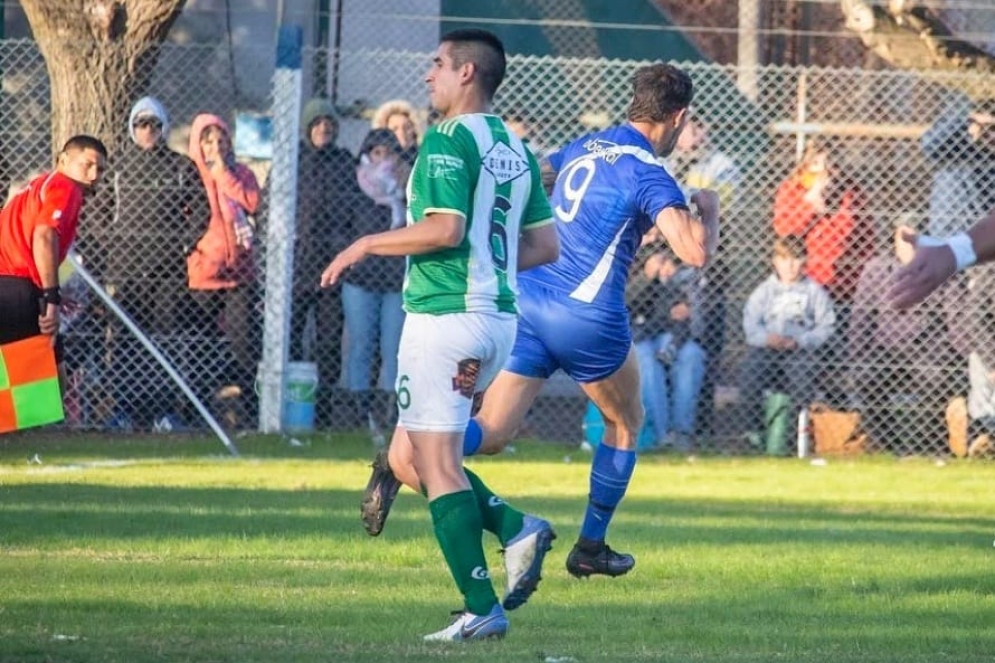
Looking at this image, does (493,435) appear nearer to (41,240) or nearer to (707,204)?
(707,204)

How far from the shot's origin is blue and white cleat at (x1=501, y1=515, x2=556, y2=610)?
21.3ft

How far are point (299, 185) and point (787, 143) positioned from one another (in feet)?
13.2

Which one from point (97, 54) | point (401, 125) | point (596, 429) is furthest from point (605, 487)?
point (97, 54)

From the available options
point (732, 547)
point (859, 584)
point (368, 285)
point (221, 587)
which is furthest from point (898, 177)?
point (221, 587)

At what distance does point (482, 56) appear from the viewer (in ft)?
21.3

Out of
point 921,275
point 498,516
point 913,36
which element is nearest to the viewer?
point 921,275

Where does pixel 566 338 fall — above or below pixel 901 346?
above

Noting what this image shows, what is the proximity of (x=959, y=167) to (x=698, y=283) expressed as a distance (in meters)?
2.30

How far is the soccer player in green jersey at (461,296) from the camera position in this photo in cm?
629

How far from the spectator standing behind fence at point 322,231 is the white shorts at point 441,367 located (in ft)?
30.3

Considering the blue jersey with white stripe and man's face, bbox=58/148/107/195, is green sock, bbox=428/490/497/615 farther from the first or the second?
man's face, bbox=58/148/107/195

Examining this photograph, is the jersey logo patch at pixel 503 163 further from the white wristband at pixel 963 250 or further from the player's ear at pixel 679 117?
the player's ear at pixel 679 117

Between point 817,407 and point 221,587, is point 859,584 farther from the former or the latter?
point 817,407

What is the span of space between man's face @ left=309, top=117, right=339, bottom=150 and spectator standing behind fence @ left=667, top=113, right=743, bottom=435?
106 inches
